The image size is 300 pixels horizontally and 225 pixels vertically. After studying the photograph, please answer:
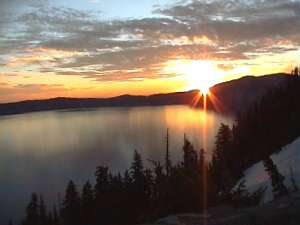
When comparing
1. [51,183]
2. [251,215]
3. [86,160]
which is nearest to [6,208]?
[51,183]

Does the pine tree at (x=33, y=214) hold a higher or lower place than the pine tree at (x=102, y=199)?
lower

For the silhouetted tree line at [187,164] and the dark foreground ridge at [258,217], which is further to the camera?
the silhouetted tree line at [187,164]

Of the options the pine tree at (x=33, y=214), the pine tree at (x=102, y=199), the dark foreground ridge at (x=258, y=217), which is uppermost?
the dark foreground ridge at (x=258, y=217)

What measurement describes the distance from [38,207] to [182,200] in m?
38.5

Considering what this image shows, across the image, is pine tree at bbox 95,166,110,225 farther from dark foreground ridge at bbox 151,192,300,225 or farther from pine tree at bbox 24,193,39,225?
dark foreground ridge at bbox 151,192,300,225

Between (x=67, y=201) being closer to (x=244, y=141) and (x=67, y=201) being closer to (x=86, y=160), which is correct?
(x=244, y=141)

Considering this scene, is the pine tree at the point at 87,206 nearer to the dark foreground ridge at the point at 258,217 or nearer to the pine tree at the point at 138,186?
the pine tree at the point at 138,186

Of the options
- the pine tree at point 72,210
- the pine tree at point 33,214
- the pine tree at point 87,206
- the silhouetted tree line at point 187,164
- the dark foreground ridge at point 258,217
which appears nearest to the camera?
the dark foreground ridge at point 258,217

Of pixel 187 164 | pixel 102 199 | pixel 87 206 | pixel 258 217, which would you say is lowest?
pixel 87 206

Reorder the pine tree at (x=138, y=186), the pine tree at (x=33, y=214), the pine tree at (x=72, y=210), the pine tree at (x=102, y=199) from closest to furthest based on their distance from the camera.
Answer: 1. the pine tree at (x=102, y=199)
2. the pine tree at (x=138, y=186)
3. the pine tree at (x=72, y=210)
4. the pine tree at (x=33, y=214)

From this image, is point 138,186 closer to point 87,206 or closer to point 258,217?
point 87,206

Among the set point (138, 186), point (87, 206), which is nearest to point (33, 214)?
point (87, 206)

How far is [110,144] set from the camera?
111 meters

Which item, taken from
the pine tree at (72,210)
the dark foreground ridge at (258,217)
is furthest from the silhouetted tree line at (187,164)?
the dark foreground ridge at (258,217)
